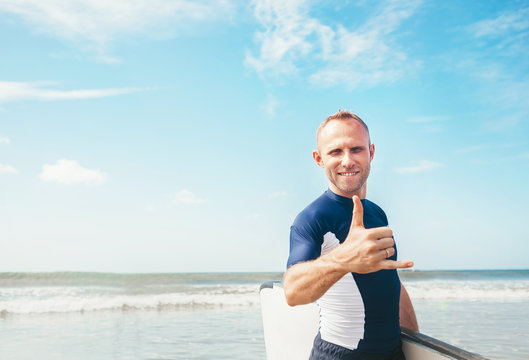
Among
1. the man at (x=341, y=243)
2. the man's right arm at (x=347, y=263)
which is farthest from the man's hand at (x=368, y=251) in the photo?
the man at (x=341, y=243)

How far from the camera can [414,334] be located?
2.18m

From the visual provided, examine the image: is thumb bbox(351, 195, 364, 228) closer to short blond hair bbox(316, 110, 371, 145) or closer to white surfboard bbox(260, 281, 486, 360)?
short blond hair bbox(316, 110, 371, 145)

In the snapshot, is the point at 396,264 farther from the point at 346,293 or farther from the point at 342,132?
the point at 342,132

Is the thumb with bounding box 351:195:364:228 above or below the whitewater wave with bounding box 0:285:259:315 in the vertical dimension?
above

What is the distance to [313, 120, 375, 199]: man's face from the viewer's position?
1739mm

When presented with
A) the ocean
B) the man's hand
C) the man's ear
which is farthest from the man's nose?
the ocean

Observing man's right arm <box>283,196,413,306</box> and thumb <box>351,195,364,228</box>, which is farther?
thumb <box>351,195,364,228</box>

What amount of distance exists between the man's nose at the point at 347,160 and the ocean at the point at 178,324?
4.86 meters

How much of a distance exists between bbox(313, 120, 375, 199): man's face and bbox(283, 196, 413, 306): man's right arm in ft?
0.96

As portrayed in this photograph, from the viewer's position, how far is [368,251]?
132cm

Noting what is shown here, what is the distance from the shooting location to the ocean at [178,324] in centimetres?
639

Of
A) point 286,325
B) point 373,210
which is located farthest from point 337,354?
point 286,325

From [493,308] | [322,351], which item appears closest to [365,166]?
[322,351]

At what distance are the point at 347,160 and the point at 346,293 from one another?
1.59 ft
